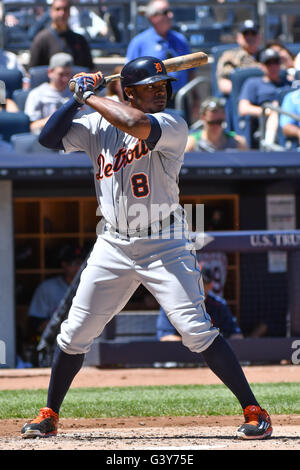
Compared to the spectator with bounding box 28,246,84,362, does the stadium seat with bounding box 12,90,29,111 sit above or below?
above

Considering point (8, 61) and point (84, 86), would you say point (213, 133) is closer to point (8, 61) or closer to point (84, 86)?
point (8, 61)

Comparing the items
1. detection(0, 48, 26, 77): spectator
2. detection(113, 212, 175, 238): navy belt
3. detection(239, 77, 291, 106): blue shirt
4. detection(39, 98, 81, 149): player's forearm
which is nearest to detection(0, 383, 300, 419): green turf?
detection(113, 212, 175, 238): navy belt

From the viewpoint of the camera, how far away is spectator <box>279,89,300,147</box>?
8.57 meters

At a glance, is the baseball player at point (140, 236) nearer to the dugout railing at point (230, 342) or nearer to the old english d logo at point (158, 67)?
the old english d logo at point (158, 67)

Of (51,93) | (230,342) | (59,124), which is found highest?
(51,93)

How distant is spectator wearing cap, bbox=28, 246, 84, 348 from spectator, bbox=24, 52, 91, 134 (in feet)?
4.51

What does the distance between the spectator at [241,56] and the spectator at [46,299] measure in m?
2.76

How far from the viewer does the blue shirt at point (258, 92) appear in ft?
29.4

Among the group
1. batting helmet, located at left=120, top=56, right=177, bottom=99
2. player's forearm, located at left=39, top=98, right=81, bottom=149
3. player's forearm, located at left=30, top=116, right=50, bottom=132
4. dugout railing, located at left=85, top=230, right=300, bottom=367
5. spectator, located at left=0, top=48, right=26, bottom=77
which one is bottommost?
dugout railing, located at left=85, top=230, right=300, bottom=367

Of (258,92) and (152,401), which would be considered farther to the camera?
(258,92)

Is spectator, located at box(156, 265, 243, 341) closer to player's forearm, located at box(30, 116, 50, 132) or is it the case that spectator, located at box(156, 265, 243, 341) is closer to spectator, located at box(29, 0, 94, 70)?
player's forearm, located at box(30, 116, 50, 132)

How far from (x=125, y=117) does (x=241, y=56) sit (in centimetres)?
665

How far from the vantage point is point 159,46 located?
8.61m

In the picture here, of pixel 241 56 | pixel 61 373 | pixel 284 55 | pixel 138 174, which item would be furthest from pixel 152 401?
pixel 284 55
